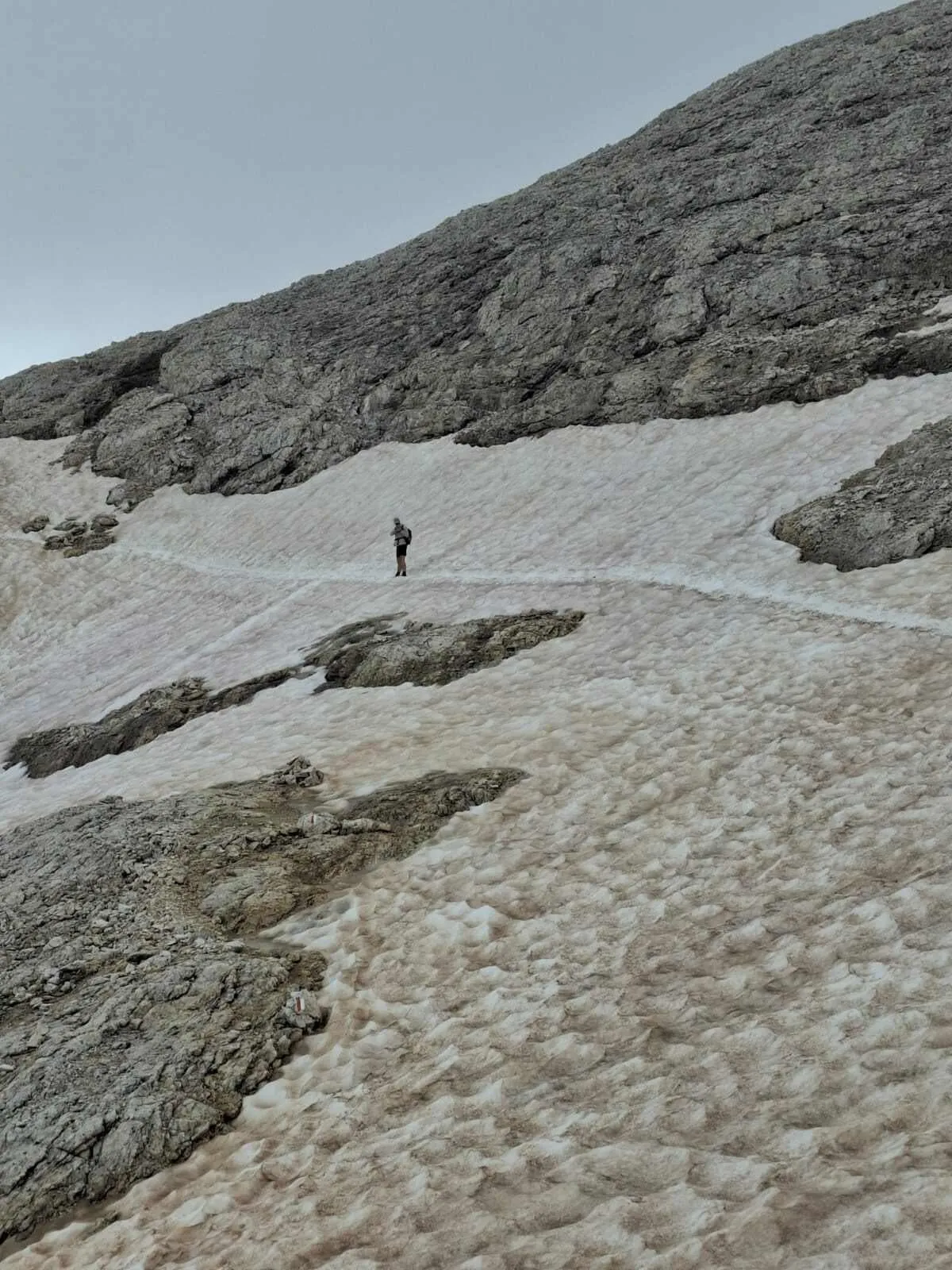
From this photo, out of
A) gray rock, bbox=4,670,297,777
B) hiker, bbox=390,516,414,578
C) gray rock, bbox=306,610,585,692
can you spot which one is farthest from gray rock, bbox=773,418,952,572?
gray rock, bbox=4,670,297,777

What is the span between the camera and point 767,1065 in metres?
6.60

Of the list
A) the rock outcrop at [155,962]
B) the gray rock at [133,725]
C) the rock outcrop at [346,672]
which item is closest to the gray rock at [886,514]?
the rock outcrop at [346,672]

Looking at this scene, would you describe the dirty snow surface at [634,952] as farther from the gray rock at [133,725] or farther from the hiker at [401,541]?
the hiker at [401,541]

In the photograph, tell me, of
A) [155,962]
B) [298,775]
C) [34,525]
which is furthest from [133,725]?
[34,525]

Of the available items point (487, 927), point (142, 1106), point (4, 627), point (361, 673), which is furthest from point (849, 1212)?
point (4, 627)

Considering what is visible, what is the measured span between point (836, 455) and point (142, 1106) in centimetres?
2486

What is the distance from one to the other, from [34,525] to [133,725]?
29.2m

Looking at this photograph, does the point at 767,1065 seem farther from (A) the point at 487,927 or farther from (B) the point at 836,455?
(B) the point at 836,455

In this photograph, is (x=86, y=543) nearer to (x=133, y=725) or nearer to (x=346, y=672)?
(x=133, y=725)

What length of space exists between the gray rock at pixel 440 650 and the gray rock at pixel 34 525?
1238 inches

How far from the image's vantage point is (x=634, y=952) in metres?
8.88

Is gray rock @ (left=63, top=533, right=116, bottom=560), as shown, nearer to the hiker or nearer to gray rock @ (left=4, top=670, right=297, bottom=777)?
gray rock @ (left=4, top=670, right=297, bottom=777)

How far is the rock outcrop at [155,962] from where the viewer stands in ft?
24.9

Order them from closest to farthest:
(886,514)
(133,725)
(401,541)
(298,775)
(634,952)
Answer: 1. (634,952)
2. (298,775)
3. (886,514)
4. (133,725)
5. (401,541)
